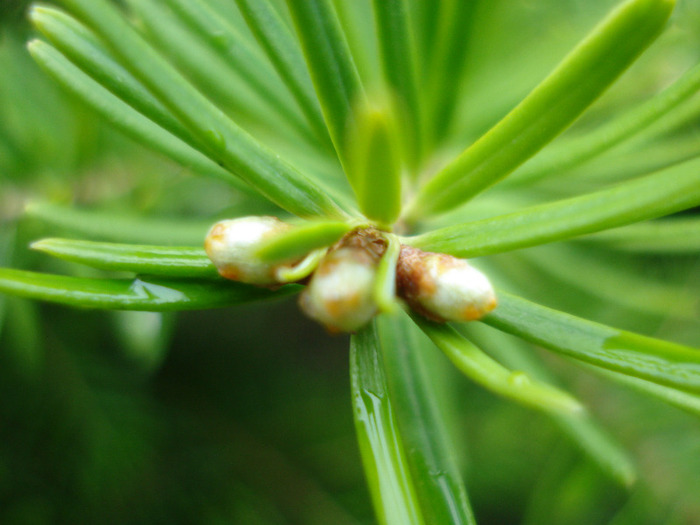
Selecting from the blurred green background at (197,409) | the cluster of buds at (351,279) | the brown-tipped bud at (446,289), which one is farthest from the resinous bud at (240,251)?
the blurred green background at (197,409)

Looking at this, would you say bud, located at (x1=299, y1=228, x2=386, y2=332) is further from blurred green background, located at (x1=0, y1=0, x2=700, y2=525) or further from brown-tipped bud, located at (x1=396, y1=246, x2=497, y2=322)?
blurred green background, located at (x1=0, y1=0, x2=700, y2=525)

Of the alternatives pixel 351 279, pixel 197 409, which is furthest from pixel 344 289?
pixel 197 409

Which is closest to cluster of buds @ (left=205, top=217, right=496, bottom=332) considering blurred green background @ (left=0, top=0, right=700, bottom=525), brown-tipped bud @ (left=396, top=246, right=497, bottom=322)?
brown-tipped bud @ (left=396, top=246, right=497, bottom=322)

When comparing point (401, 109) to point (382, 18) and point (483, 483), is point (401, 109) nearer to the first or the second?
point (382, 18)

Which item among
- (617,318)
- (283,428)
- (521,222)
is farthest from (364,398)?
(283,428)

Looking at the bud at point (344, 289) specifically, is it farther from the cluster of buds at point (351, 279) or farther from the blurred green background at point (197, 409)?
the blurred green background at point (197, 409)
